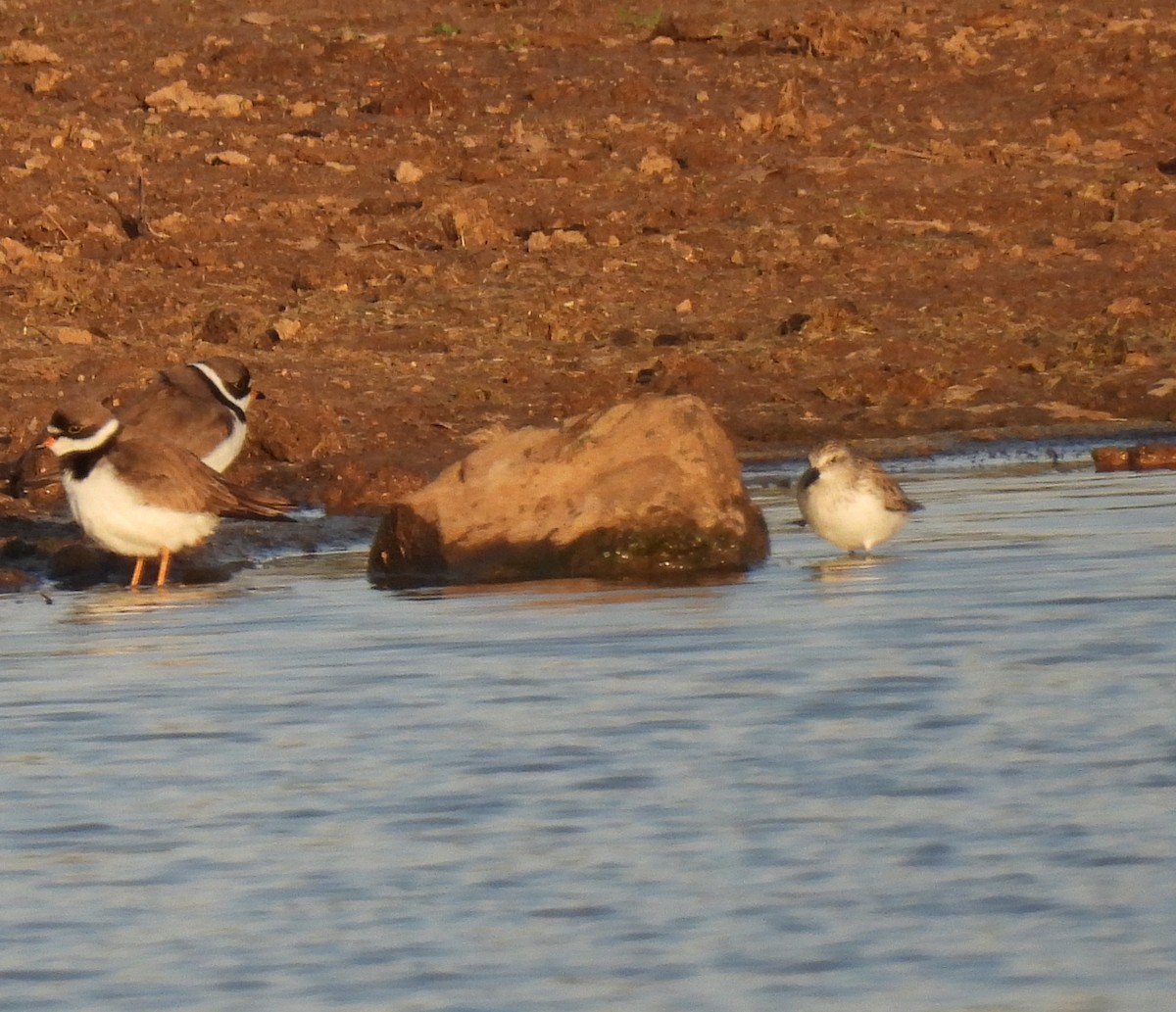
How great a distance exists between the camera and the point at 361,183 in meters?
21.4

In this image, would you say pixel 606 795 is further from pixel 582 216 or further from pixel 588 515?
pixel 582 216

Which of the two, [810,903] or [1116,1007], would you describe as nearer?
[1116,1007]

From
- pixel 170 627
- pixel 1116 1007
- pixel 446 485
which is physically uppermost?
pixel 446 485

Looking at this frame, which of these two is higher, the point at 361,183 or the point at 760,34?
the point at 760,34

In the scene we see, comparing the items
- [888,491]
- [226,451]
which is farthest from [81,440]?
[888,491]

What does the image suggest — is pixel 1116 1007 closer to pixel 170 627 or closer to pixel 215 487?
pixel 170 627

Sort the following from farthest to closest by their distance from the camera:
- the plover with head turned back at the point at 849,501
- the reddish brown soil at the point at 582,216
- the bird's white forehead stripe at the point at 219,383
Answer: the reddish brown soil at the point at 582,216 → the bird's white forehead stripe at the point at 219,383 → the plover with head turned back at the point at 849,501

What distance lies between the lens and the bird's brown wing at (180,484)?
12.9m

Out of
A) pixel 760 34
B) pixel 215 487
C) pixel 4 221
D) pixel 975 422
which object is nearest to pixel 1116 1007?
pixel 215 487

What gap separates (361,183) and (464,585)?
967cm

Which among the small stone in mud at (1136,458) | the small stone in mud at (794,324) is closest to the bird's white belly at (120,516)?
the small stone in mud at (1136,458)

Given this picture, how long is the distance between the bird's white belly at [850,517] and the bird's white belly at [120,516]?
2899mm

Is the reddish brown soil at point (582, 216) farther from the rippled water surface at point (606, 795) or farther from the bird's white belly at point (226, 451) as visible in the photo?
the rippled water surface at point (606, 795)

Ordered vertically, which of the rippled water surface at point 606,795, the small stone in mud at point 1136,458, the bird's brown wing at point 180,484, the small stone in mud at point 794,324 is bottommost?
the rippled water surface at point 606,795
